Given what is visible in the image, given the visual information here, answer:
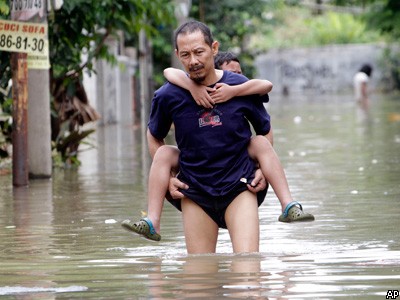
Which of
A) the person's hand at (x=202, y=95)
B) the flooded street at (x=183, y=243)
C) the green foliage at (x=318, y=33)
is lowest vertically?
the flooded street at (x=183, y=243)

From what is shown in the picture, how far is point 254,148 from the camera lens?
8.18 m

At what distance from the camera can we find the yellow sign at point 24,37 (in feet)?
48.1

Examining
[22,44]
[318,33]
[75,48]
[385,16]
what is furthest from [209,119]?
[318,33]

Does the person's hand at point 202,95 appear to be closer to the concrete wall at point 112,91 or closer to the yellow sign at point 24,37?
Answer: the yellow sign at point 24,37

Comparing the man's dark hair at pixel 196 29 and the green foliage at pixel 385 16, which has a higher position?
the green foliage at pixel 385 16

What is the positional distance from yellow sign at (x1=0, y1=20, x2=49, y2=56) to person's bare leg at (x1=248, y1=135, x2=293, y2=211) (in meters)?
6.94

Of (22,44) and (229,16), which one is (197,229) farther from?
(229,16)

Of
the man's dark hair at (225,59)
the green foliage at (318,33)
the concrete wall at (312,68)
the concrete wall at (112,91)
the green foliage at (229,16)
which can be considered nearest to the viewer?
the man's dark hair at (225,59)

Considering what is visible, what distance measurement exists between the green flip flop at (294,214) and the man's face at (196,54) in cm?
91

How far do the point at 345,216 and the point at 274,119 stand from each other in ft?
77.6

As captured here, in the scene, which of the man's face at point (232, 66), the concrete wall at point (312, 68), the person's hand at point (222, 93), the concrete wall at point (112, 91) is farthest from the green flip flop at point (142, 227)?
the concrete wall at point (312, 68)

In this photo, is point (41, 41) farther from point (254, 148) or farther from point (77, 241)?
point (254, 148)

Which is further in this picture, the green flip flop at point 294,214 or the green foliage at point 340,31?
the green foliage at point 340,31

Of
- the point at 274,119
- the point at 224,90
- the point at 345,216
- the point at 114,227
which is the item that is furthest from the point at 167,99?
the point at 274,119
